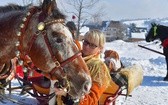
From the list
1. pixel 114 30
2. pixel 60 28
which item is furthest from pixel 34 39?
pixel 114 30

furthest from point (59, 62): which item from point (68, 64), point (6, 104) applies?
point (6, 104)

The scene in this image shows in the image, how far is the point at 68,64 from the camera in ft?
10.6

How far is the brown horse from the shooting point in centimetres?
321

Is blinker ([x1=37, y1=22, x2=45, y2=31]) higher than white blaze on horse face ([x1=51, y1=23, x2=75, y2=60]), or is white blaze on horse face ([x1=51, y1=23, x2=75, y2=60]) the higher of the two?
blinker ([x1=37, y1=22, x2=45, y2=31])

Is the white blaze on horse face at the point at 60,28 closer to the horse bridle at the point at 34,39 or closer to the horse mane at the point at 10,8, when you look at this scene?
the horse bridle at the point at 34,39

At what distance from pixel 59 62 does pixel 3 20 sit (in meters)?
0.65

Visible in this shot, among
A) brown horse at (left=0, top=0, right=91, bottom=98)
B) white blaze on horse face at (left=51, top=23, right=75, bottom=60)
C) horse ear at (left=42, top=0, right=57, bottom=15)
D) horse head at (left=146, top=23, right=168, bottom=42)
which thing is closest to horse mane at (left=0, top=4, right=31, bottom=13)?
brown horse at (left=0, top=0, right=91, bottom=98)

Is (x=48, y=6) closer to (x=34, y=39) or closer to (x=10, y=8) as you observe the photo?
(x=34, y=39)

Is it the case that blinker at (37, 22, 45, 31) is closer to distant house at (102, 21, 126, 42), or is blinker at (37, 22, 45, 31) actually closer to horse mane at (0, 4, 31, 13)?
horse mane at (0, 4, 31, 13)

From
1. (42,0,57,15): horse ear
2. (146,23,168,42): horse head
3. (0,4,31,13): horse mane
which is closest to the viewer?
(42,0,57,15): horse ear

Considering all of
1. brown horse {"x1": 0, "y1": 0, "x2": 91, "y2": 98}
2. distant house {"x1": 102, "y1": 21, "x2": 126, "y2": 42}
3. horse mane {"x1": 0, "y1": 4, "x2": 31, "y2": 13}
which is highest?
horse mane {"x1": 0, "y1": 4, "x2": 31, "y2": 13}

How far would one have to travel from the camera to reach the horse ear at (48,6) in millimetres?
3168

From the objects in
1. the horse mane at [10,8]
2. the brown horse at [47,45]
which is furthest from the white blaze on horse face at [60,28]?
the horse mane at [10,8]

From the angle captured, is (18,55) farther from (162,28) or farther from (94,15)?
(94,15)
